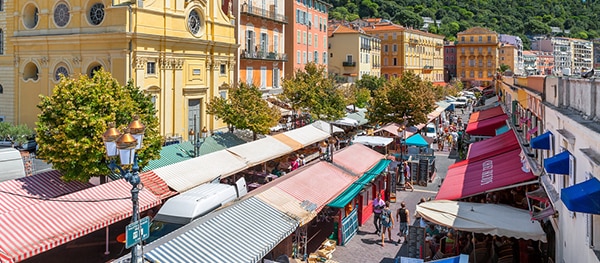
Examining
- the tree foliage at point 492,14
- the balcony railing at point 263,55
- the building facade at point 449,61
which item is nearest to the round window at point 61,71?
the balcony railing at point 263,55

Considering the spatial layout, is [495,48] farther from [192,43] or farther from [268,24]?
[192,43]

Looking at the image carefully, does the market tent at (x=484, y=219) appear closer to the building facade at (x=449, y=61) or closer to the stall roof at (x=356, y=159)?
the stall roof at (x=356, y=159)

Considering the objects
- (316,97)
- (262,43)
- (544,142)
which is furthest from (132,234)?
(262,43)

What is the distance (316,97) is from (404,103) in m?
6.92

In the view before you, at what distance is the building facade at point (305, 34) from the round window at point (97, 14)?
77.5 ft

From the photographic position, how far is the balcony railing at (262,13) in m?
39.5

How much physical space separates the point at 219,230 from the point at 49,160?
27.1 ft

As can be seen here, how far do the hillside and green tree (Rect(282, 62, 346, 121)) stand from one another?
3852 inches

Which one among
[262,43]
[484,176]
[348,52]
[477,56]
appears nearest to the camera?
[484,176]

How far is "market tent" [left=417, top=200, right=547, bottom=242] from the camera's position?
12.0 meters

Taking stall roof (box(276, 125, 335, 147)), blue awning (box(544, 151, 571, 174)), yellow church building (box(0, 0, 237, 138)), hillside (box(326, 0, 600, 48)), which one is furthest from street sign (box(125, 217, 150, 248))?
hillside (box(326, 0, 600, 48))

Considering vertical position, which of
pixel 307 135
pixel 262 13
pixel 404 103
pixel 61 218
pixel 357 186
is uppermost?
pixel 262 13

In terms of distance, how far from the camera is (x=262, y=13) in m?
42.2

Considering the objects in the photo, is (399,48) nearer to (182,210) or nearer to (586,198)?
(182,210)
